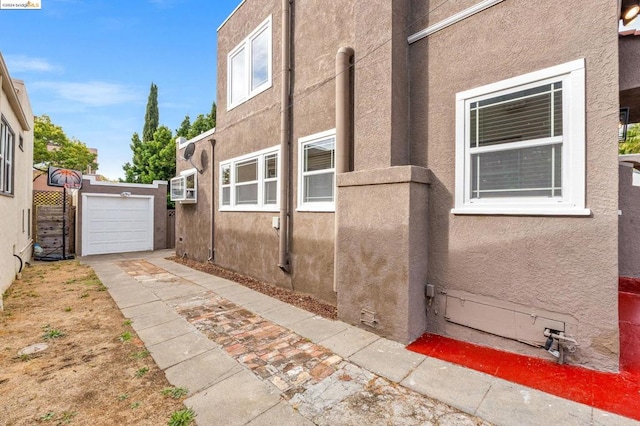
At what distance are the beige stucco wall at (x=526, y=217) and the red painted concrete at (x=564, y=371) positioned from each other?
14 centimetres

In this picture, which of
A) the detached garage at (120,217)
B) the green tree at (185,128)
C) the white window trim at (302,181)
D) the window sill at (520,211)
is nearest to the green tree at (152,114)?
the green tree at (185,128)

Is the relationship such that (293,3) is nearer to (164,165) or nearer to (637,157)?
(637,157)

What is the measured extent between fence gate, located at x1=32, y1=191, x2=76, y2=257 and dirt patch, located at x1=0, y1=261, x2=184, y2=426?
6960mm

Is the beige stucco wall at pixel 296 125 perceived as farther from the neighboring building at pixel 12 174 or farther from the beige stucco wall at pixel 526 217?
the neighboring building at pixel 12 174

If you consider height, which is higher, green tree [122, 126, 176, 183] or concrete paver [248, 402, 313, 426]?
green tree [122, 126, 176, 183]

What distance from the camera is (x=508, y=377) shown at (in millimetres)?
2641

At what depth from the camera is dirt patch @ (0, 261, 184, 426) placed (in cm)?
225

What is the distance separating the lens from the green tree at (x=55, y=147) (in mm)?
19594

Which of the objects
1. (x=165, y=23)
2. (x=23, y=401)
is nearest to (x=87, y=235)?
(x=165, y=23)

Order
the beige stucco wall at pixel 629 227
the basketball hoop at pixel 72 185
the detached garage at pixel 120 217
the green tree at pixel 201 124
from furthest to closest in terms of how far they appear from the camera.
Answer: the green tree at pixel 201 124 < the detached garage at pixel 120 217 < the basketball hoop at pixel 72 185 < the beige stucco wall at pixel 629 227

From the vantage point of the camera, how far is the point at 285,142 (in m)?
5.79

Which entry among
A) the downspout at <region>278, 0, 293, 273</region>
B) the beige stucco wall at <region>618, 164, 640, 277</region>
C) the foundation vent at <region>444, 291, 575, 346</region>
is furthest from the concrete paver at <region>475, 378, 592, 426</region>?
the beige stucco wall at <region>618, 164, 640, 277</region>

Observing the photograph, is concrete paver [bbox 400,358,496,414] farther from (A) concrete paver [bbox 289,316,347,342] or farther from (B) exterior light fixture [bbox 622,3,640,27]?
(B) exterior light fixture [bbox 622,3,640,27]

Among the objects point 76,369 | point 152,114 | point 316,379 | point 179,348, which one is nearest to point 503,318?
point 316,379
